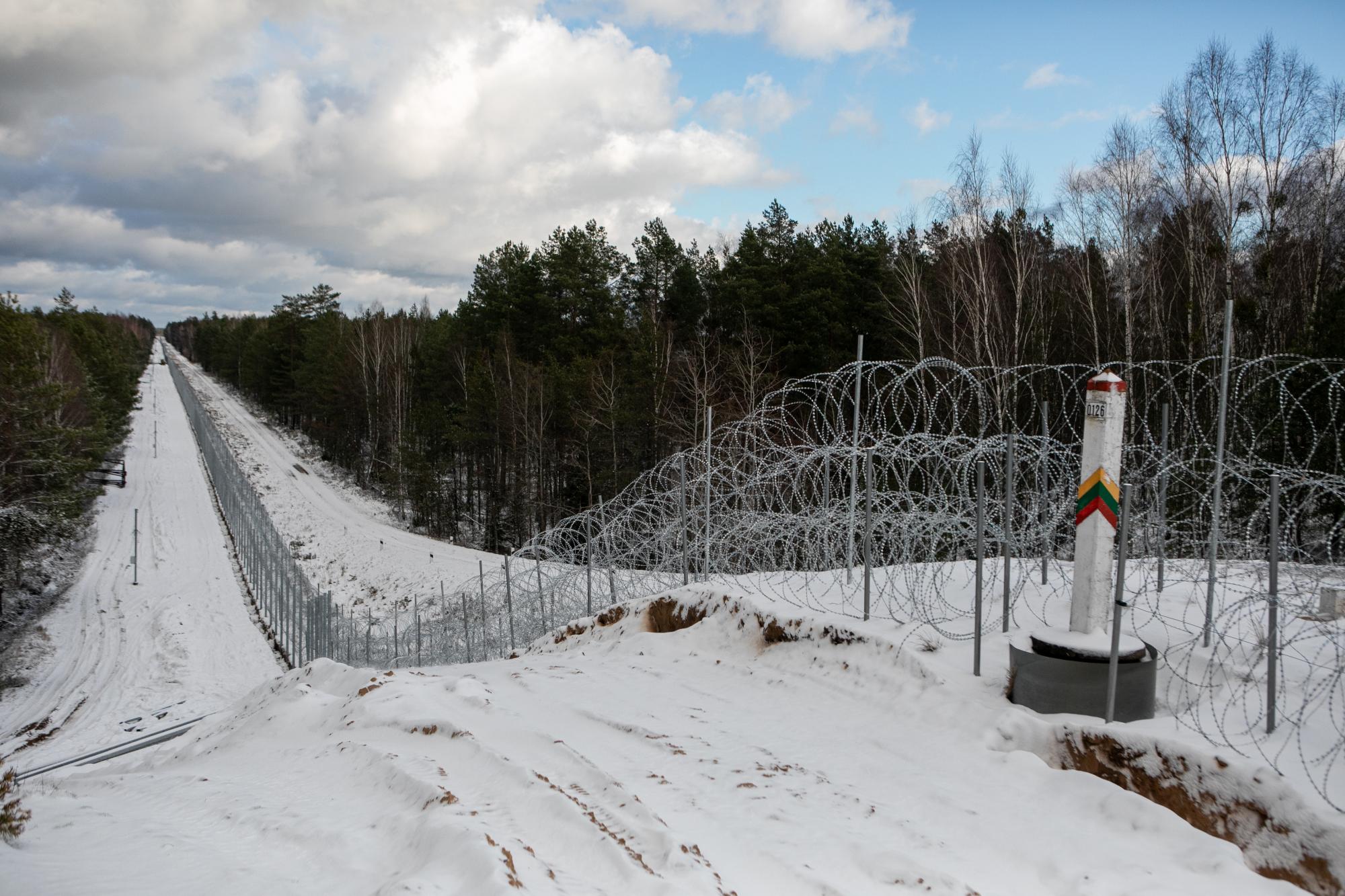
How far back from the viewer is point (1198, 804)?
4.20 m

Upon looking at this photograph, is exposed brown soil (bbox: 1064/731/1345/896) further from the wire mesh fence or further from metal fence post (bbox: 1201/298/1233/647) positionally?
the wire mesh fence

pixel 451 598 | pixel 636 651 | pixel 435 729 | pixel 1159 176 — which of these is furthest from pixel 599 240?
pixel 435 729

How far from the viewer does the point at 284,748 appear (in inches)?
257

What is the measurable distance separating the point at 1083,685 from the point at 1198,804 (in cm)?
88

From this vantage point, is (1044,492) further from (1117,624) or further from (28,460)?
(28,460)

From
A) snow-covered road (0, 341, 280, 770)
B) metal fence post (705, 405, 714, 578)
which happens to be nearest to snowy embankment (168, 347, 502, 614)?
snow-covered road (0, 341, 280, 770)

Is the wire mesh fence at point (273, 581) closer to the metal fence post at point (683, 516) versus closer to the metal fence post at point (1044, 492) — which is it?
the metal fence post at point (683, 516)

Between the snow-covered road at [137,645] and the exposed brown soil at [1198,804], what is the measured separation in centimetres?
1719

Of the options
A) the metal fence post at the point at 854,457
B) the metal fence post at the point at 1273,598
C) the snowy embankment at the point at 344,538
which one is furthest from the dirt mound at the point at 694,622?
the snowy embankment at the point at 344,538

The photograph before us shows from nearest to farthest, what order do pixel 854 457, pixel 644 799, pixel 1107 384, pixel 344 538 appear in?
pixel 644 799, pixel 1107 384, pixel 854 457, pixel 344 538

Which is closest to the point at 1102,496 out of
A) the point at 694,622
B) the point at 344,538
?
the point at 694,622

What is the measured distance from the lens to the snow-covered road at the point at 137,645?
57.6ft

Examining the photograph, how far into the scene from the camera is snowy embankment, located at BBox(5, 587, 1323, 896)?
379 cm

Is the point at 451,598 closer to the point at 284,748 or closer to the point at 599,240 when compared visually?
the point at 284,748
